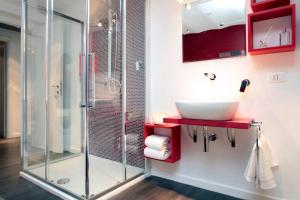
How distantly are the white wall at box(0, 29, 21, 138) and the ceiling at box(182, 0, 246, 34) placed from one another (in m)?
4.09

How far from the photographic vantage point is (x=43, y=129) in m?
2.79

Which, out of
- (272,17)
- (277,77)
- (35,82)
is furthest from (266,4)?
(35,82)

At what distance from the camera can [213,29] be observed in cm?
208

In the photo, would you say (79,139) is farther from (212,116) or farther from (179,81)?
(212,116)

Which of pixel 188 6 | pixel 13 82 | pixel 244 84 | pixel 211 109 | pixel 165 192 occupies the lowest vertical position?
pixel 165 192

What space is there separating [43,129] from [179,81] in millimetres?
1956

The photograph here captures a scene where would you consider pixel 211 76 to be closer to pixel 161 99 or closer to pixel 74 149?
pixel 161 99

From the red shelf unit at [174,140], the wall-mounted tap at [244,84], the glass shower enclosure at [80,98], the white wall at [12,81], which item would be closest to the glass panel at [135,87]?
the glass shower enclosure at [80,98]

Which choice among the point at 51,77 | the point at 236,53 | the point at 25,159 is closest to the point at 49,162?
the point at 25,159

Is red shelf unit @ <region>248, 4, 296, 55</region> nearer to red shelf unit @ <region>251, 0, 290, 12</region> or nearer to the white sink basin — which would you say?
red shelf unit @ <region>251, 0, 290, 12</region>

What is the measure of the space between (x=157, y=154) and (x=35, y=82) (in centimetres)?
194

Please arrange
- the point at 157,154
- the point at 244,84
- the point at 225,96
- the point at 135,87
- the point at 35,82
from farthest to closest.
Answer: the point at 35,82, the point at 135,87, the point at 157,154, the point at 225,96, the point at 244,84

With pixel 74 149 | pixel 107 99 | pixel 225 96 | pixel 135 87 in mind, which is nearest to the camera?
pixel 225 96

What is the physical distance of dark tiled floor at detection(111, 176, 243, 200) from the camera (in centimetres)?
198
